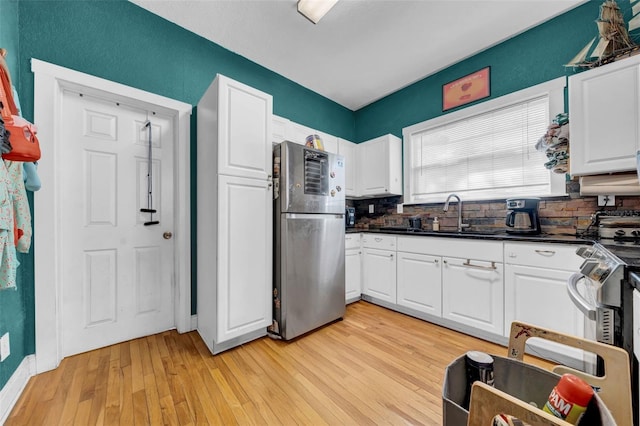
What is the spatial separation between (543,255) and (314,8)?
8.59 feet

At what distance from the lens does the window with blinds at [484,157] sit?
7.86 ft

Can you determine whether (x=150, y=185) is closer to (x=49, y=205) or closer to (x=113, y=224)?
(x=113, y=224)

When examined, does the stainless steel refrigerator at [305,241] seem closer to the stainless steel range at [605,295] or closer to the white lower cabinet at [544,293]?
the white lower cabinet at [544,293]

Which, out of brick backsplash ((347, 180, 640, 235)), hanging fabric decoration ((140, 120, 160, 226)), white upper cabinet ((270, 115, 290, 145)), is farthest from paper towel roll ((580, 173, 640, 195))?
hanging fabric decoration ((140, 120, 160, 226))

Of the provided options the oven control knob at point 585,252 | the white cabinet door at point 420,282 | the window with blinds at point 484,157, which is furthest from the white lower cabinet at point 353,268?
the oven control knob at point 585,252

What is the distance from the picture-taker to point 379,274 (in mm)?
2877

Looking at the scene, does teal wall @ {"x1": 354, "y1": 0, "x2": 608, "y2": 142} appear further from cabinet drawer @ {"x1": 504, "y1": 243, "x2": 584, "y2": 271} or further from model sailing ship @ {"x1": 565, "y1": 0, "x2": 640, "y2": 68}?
cabinet drawer @ {"x1": 504, "y1": 243, "x2": 584, "y2": 271}

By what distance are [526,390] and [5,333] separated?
250 centimetres

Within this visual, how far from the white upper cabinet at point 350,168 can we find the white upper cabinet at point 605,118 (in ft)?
7.44

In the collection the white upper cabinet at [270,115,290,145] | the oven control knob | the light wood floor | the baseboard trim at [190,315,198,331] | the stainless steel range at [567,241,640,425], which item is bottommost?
the light wood floor

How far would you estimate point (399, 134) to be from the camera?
3432 millimetres

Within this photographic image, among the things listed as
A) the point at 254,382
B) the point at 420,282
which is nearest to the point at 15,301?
the point at 254,382

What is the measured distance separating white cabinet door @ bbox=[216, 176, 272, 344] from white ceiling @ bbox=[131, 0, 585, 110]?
149 cm

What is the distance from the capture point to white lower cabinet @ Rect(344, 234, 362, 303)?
293cm
